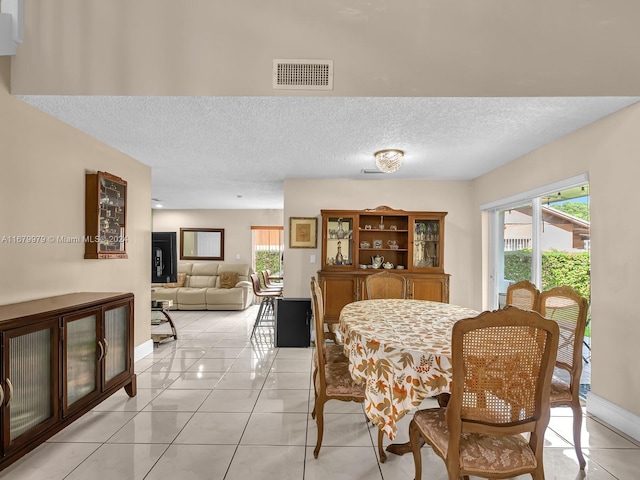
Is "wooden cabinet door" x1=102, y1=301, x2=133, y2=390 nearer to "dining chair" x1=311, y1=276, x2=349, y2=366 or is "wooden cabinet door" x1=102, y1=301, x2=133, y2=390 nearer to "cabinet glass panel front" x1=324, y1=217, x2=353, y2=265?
"dining chair" x1=311, y1=276, x2=349, y2=366

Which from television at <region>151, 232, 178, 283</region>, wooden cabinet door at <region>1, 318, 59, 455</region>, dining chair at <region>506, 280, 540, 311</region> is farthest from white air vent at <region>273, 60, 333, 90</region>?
television at <region>151, 232, 178, 283</region>

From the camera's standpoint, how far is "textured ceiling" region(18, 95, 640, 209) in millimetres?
2307

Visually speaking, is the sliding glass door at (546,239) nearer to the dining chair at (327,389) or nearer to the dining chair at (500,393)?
the dining chair at (500,393)

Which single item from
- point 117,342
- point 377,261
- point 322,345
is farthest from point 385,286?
point 117,342

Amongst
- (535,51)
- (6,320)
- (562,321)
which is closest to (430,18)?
(535,51)

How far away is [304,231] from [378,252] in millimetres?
1043

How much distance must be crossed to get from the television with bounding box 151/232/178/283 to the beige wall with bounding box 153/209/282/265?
3294mm

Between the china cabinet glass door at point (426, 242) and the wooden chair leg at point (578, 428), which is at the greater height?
the china cabinet glass door at point (426, 242)

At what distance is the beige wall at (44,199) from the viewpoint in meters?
2.17

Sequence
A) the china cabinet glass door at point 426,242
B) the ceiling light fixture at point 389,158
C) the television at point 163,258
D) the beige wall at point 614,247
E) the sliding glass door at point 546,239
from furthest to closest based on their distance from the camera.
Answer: the television at point 163,258
the china cabinet glass door at point 426,242
the ceiling light fixture at point 389,158
the sliding glass door at point 546,239
the beige wall at point 614,247

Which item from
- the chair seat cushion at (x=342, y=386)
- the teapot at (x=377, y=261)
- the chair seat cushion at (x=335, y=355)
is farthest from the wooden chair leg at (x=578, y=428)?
the teapot at (x=377, y=261)

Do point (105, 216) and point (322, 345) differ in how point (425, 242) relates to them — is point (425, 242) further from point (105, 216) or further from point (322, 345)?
point (105, 216)

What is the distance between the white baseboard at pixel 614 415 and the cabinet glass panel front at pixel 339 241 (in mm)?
2628

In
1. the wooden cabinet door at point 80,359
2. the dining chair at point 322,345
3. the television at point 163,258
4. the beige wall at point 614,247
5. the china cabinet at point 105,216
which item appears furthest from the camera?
the television at point 163,258
